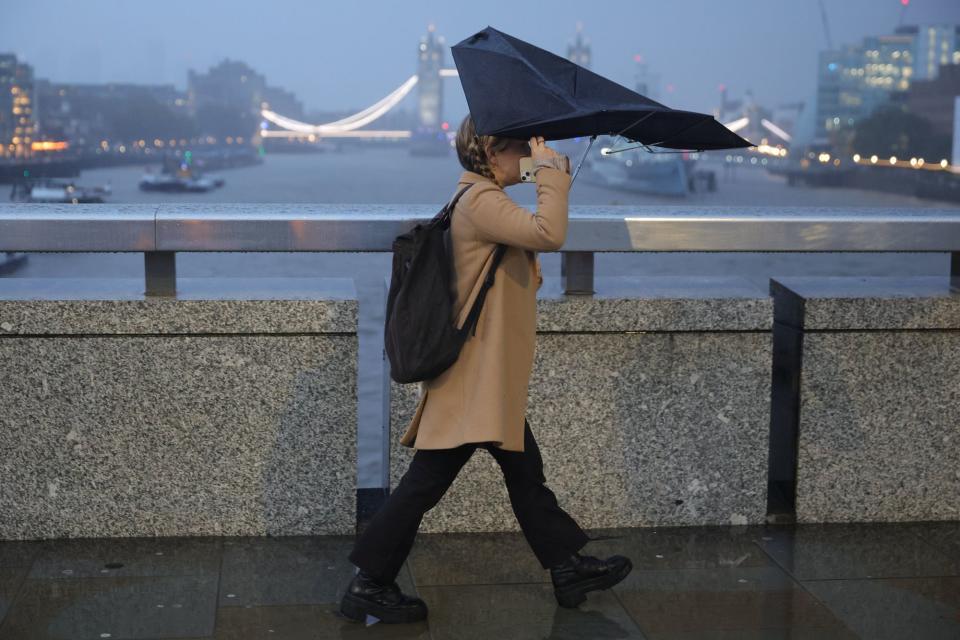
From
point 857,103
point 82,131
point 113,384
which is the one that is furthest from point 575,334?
point 857,103

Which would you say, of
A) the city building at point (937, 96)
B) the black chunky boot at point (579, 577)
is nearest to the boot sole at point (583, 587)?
the black chunky boot at point (579, 577)

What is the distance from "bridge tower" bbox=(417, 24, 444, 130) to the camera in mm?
104375

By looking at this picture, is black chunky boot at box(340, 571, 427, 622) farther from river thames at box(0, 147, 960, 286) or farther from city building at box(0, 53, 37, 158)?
city building at box(0, 53, 37, 158)

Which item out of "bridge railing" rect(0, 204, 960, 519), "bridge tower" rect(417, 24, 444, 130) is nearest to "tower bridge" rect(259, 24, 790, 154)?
"bridge tower" rect(417, 24, 444, 130)

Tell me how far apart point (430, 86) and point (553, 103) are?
105 meters

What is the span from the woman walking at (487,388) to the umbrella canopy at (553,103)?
0.25ft

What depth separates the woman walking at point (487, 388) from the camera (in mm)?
2521

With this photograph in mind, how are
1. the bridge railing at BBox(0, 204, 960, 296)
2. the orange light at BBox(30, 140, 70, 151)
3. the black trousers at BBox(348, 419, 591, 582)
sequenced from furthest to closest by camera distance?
the orange light at BBox(30, 140, 70, 151) < the bridge railing at BBox(0, 204, 960, 296) < the black trousers at BBox(348, 419, 591, 582)

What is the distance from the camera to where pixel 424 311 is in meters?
2.58

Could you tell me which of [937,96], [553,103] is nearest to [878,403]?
[553,103]

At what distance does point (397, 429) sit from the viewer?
336 centimetres

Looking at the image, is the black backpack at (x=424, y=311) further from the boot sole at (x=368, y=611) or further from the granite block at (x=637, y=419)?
the granite block at (x=637, y=419)

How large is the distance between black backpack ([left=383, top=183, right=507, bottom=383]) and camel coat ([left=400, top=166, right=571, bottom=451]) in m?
0.03

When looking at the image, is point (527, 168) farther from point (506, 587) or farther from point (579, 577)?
point (506, 587)
